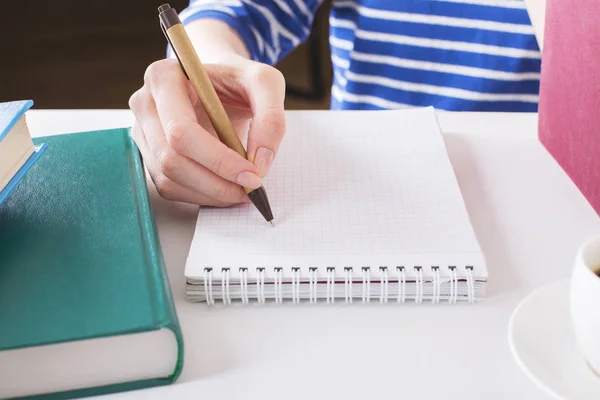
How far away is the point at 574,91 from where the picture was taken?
0.61m

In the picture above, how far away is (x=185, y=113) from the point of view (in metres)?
0.57

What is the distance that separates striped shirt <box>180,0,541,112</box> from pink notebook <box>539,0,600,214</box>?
243 mm

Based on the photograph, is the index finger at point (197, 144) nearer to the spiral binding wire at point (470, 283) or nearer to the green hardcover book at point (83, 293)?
the green hardcover book at point (83, 293)

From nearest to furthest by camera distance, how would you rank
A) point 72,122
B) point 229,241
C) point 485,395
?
point 485,395, point 229,241, point 72,122

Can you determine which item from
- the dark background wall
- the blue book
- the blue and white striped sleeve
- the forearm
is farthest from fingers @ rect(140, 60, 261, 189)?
the dark background wall

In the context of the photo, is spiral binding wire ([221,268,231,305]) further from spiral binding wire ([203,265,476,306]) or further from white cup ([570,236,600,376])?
white cup ([570,236,600,376])

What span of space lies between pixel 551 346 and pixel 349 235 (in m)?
0.16

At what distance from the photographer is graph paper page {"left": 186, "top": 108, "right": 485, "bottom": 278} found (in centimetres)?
50

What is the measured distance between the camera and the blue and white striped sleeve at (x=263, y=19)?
2.97 feet

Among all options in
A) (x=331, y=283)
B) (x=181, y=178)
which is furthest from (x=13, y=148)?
(x=331, y=283)

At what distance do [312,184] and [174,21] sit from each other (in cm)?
17

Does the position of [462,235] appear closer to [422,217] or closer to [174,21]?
[422,217]

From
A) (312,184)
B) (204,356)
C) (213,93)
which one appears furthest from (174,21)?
(204,356)

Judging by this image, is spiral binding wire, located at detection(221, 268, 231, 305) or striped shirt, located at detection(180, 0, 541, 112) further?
striped shirt, located at detection(180, 0, 541, 112)
